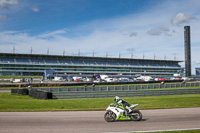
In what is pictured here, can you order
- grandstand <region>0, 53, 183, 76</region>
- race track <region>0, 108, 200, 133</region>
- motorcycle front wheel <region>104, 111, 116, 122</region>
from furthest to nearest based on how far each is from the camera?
1. grandstand <region>0, 53, 183, 76</region>
2. motorcycle front wheel <region>104, 111, 116, 122</region>
3. race track <region>0, 108, 200, 133</region>

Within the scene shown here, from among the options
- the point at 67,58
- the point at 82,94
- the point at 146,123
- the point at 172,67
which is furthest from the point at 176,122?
the point at 172,67

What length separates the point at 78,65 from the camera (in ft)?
407

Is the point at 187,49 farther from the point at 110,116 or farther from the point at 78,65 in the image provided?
the point at 110,116

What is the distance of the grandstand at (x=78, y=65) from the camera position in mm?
111312

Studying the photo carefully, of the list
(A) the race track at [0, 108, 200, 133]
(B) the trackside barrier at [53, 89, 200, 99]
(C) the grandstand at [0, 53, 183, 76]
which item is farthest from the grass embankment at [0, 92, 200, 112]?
(C) the grandstand at [0, 53, 183, 76]

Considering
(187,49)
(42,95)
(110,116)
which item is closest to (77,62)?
(187,49)

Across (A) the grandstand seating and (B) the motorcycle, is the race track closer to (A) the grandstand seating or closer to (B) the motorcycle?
(B) the motorcycle

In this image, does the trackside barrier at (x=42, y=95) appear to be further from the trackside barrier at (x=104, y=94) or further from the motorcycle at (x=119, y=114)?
the motorcycle at (x=119, y=114)

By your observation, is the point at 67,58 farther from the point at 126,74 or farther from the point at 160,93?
the point at 160,93

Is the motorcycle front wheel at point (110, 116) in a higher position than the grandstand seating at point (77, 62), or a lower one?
lower

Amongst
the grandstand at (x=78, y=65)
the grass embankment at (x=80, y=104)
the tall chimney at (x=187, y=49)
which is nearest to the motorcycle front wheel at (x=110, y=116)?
the grass embankment at (x=80, y=104)

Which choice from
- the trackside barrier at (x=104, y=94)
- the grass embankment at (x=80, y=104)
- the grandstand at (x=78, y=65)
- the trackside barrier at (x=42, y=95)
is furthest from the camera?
the grandstand at (x=78, y=65)

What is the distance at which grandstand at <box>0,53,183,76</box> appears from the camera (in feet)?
365

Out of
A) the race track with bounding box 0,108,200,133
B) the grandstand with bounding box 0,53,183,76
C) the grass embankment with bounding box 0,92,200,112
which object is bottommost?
the grass embankment with bounding box 0,92,200,112
